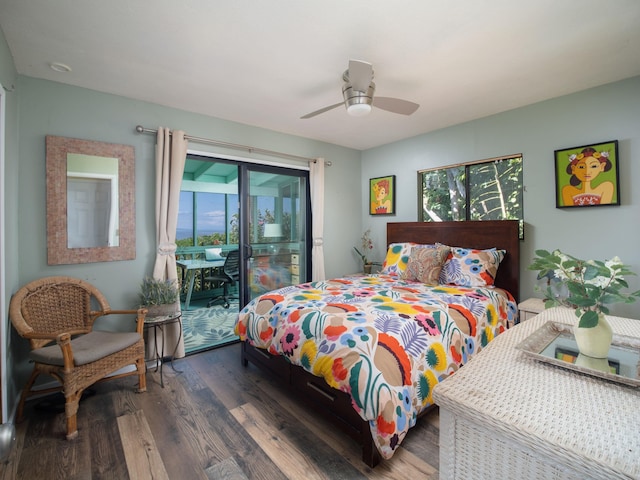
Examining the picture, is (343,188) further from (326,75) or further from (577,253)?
(577,253)

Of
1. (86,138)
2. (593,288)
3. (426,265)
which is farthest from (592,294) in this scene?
(86,138)

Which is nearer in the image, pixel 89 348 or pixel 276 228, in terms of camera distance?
pixel 89 348

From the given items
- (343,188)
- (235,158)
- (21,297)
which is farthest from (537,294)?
(21,297)

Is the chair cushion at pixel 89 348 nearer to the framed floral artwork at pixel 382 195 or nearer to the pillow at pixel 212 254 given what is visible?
the pillow at pixel 212 254

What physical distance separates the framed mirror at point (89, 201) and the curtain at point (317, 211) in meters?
2.08

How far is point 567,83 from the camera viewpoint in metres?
2.55

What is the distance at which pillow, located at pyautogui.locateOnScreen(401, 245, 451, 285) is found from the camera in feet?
10.2

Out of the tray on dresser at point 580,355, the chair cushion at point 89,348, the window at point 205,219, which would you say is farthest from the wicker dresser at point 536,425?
the window at point 205,219

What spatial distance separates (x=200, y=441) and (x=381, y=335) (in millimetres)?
1284

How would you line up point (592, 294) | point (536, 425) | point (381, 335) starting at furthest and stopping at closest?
point (381, 335) < point (592, 294) < point (536, 425)

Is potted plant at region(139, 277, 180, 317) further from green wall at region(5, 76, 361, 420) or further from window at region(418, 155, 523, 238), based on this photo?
window at region(418, 155, 523, 238)

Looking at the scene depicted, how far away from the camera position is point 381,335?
176 centimetres

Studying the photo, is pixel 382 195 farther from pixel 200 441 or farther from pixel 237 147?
pixel 200 441

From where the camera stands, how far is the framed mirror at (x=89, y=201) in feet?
8.00
